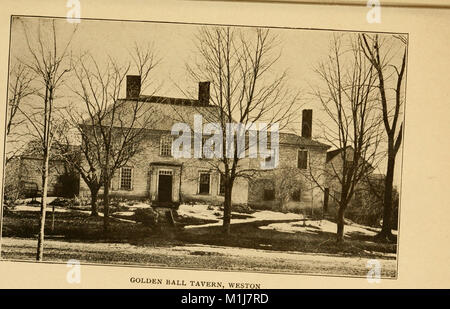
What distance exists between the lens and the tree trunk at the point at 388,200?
2.59 meters

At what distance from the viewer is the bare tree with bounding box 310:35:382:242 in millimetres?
2609

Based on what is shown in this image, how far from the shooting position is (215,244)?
2629 millimetres

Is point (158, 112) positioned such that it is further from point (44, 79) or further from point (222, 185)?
point (44, 79)

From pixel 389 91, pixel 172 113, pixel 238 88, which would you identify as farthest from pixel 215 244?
pixel 389 91

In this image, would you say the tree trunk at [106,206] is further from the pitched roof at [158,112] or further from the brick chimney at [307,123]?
the brick chimney at [307,123]

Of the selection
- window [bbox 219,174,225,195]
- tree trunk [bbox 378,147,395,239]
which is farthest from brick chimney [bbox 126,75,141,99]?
tree trunk [bbox 378,147,395,239]

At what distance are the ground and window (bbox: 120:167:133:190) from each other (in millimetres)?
97

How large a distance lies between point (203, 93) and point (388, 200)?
112 cm

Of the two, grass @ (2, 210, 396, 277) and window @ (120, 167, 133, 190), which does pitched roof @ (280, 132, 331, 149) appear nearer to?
grass @ (2, 210, 396, 277)

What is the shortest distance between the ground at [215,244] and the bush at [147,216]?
0.03 m

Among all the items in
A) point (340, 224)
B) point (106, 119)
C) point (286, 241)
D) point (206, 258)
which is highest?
point (106, 119)

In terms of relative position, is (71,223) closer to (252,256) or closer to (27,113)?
(27,113)
